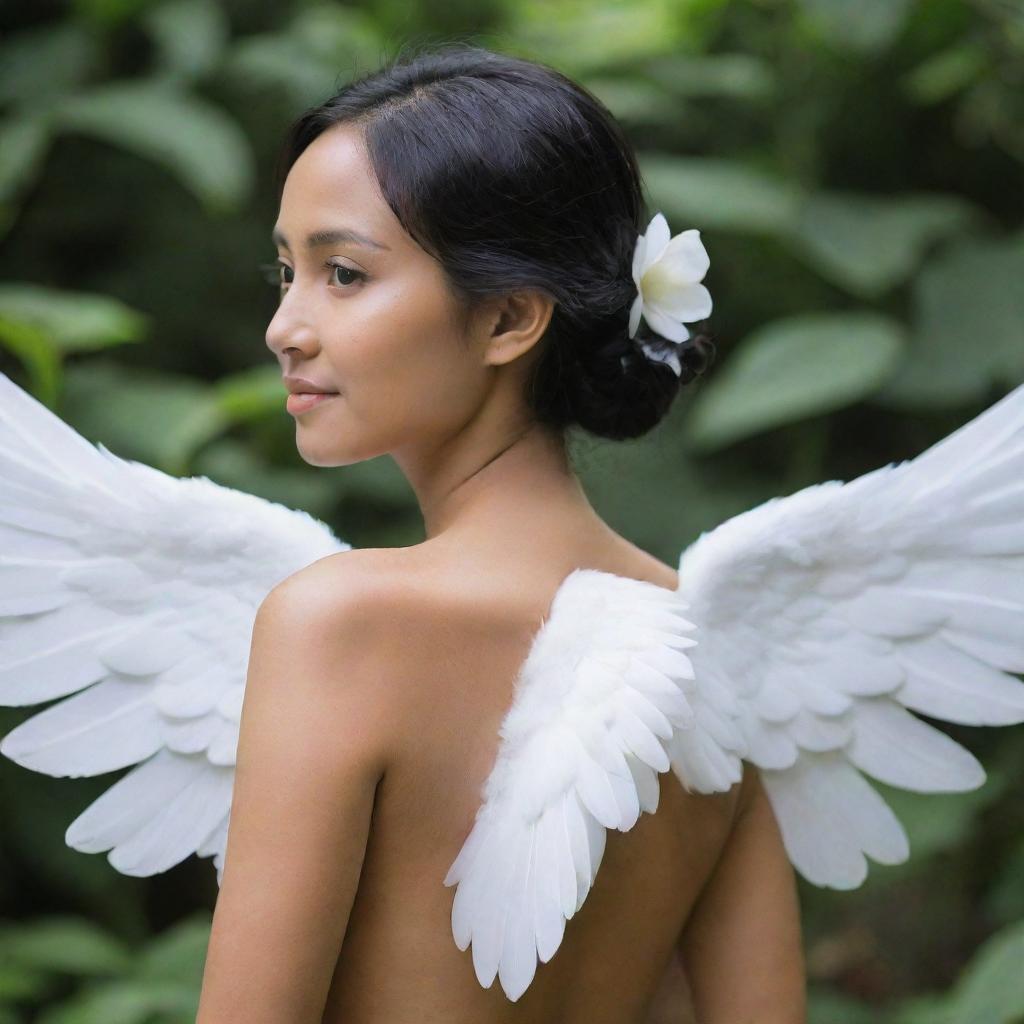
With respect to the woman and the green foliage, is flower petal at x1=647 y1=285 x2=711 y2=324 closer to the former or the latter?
the woman

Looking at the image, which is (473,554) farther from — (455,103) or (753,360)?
(753,360)

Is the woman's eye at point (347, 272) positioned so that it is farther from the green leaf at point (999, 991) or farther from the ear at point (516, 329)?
the green leaf at point (999, 991)

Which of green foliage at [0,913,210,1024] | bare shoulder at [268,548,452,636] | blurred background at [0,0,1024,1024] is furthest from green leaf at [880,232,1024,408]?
bare shoulder at [268,548,452,636]

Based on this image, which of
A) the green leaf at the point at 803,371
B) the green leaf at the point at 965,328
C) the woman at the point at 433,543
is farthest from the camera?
the green leaf at the point at 965,328

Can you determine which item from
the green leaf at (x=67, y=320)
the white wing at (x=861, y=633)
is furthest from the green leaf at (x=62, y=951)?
the white wing at (x=861, y=633)

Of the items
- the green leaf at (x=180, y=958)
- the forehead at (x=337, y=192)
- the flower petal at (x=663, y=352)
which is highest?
the forehead at (x=337, y=192)

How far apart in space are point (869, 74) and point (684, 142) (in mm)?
583

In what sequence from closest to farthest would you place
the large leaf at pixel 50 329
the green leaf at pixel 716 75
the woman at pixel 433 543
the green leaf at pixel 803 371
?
the woman at pixel 433 543 → the large leaf at pixel 50 329 → the green leaf at pixel 803 371 → the green leaf at pixel 716 75

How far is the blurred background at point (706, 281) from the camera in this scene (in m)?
2.74

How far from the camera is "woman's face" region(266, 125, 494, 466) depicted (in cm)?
105

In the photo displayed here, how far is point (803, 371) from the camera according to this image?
9.38ft

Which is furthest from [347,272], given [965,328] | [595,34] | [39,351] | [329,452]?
[595,34]

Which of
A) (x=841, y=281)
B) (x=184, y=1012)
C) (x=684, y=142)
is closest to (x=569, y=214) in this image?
(x=184, y=1012)

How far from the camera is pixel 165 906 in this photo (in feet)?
10.5
